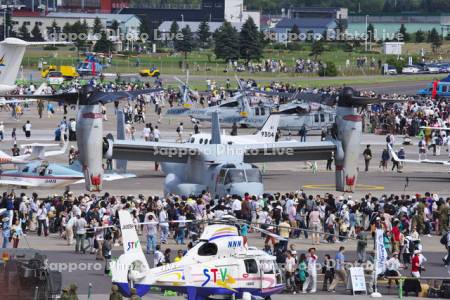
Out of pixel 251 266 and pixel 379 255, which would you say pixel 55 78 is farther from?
pixel 251 266

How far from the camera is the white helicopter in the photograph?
28.2m

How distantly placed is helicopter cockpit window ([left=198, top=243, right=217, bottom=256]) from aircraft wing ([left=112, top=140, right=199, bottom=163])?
14.0 m

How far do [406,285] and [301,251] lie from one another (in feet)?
16.3

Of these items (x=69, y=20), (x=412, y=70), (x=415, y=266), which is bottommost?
(x=412, y=70)

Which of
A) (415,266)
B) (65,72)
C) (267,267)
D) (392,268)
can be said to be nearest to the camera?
(267,267)

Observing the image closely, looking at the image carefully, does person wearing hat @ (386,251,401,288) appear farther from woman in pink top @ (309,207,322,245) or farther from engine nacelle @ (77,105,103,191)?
engine nacelle @ (77,105,103,191)

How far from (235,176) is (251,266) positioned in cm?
1261

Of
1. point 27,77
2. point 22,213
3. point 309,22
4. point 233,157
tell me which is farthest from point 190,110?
point 309,22

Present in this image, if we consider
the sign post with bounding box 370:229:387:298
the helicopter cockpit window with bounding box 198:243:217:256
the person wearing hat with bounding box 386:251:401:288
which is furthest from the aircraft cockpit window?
the helicopter cockpit window with bounding box 198:243:217:256

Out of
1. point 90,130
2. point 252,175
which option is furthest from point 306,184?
point 90,130

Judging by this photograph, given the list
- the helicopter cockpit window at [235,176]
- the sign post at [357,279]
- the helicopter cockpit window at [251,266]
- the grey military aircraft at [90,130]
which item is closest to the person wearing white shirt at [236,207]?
the helicopter cockpit window at [235,176]

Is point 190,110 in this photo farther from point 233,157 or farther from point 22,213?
point 22,213

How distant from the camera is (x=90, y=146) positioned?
125 ft

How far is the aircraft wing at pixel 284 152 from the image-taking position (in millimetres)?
44656
